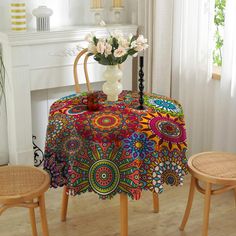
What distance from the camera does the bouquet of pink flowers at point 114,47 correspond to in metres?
2.66

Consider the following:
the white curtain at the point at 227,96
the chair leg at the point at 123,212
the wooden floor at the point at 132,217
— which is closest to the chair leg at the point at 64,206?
the wooden floor at the point at 132,217

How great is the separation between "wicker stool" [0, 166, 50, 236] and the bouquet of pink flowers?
0.69m

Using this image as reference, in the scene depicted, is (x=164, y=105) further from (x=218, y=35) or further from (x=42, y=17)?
(x=42, y=17)

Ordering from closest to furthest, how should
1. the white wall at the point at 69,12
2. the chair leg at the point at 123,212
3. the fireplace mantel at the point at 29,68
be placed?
the chair leg at the point at 123,212, the fireplace mantel at the point at 29,68, the white wall at the point at 69,12

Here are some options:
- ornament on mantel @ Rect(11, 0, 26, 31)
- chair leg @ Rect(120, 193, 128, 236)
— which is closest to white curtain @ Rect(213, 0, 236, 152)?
chair leg @ Rect(120, 193, 128, 236)

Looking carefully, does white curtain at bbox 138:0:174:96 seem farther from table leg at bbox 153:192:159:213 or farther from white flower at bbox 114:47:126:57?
white flower at bbox 114:47:126:57

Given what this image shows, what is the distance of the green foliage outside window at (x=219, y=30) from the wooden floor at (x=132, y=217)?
3.18 feet

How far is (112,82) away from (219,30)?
3.79 ft

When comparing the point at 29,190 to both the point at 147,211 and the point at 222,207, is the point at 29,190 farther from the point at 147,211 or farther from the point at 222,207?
the point at 222,207

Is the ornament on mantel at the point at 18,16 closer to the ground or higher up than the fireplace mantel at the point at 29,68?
higher up

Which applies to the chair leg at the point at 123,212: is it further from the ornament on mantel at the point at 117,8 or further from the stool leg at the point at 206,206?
the ornament on mantel at the point at 117,8

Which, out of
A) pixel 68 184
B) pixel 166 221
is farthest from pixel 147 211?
pixel 68 184

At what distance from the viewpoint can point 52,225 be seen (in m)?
3.08

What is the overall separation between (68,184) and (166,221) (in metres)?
0.82
